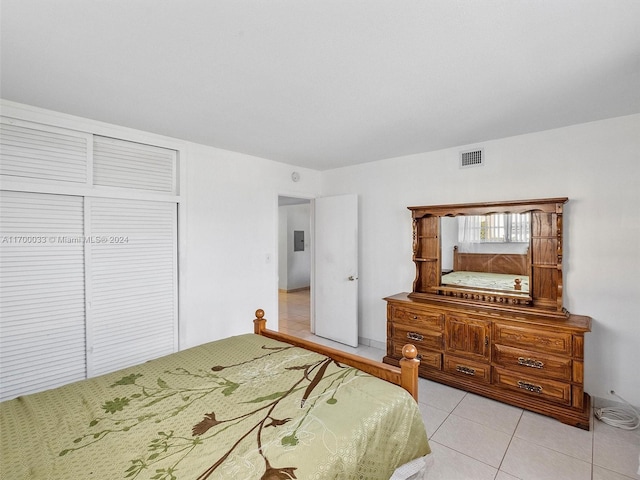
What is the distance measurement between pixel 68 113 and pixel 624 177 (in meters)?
4.48

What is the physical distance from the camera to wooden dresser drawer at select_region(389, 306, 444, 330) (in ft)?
10.2

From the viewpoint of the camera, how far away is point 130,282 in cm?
288

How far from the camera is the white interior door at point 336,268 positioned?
13.4 ft

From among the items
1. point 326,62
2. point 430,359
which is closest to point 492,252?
point 430,359

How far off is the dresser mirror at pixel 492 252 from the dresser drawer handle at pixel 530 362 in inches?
18.7

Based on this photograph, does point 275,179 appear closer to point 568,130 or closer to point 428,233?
point 428,233

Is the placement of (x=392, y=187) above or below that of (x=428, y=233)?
above

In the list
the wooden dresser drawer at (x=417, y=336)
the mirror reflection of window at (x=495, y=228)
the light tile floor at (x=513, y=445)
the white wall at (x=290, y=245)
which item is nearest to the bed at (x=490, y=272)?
the mirror reflection of window at (x=495, y=228)

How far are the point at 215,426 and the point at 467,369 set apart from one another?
7.89ft

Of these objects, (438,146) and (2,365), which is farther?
(438,146)

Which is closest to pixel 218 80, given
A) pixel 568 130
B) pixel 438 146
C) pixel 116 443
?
pixel 116 443

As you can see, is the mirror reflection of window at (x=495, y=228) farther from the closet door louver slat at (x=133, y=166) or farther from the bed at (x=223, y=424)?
the closet door louver slat at (x=133, y=166)

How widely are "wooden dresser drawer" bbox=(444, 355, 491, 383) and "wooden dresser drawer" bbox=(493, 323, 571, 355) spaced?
0.29m

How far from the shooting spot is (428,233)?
3.53 meters
